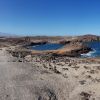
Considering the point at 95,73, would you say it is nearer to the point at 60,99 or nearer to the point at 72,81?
the point at 72,81

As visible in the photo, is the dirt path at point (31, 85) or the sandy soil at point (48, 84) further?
the sandy soil at point (48, 84)

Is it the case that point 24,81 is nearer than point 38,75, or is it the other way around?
point 24,81

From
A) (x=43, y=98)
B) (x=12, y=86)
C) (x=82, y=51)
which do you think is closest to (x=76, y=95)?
(x=43, y=98)

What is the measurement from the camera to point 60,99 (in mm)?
26109

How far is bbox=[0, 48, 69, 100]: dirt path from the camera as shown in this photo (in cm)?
2578

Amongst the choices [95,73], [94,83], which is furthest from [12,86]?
[95,73]

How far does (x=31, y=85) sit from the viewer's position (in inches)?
1153

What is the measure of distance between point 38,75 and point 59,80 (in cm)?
388

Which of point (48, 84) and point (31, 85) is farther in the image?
point (48, 84)

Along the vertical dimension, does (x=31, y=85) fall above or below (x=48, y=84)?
above

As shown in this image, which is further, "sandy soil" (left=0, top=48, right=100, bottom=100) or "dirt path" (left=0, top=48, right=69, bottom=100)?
"sandy soil" (left=0, top=48, right=100, bottom=100)

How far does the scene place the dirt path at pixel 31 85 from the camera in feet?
84.6

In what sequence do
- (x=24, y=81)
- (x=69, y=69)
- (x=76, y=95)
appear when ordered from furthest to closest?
(x=69, y=69), (x=24, y=81), (x=76, y=95)

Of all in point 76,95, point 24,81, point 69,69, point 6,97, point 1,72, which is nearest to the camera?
point 6,97
